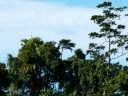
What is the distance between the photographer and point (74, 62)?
69.9 metres

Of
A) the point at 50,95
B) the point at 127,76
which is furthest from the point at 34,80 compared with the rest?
the point at 127,76

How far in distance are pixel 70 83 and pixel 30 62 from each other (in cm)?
594

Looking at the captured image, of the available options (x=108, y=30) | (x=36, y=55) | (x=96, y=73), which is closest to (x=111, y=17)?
(x=108, y=30)

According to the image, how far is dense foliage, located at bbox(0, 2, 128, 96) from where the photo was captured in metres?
60.6

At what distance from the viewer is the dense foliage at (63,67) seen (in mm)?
60562

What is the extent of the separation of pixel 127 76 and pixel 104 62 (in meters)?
12.2

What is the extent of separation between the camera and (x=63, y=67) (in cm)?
6981

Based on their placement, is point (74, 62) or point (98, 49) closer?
point (98, 49)

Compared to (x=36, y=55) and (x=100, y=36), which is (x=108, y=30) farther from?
(x=36, y=55)

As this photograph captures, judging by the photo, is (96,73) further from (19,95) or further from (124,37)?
(19,95)

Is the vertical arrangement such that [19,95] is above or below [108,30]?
below

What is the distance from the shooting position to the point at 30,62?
2584 inches

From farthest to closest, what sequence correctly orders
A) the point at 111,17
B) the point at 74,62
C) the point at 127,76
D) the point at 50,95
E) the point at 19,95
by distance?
the point at 74,62 → the point at 19,95 → the point at 111,17 → the point at 50,95 → the point at 127,76

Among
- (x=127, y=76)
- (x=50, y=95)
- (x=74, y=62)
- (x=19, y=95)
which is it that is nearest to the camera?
(x=127, y=76)
